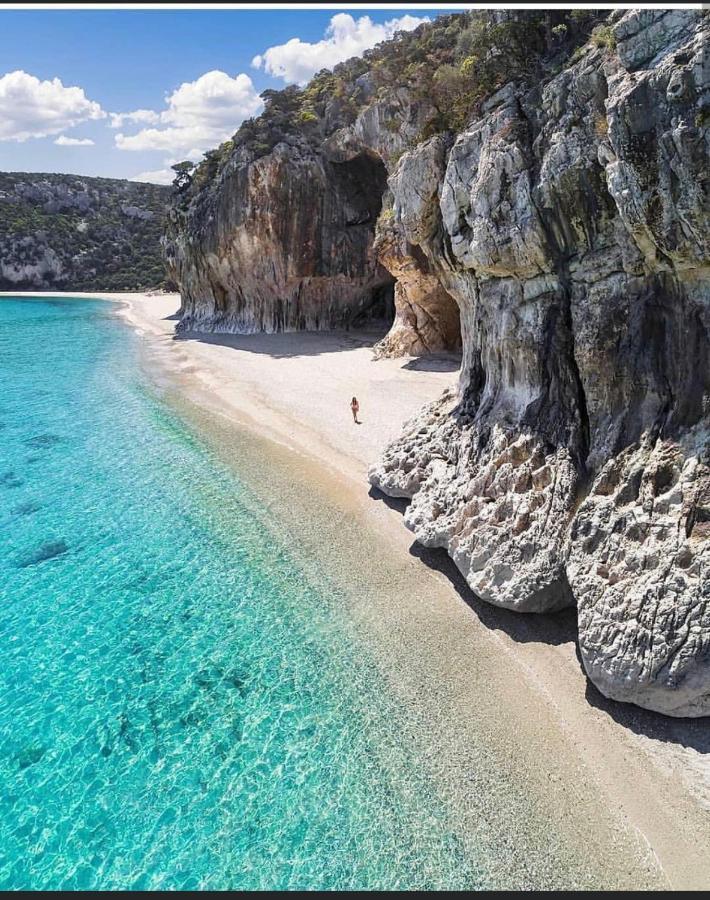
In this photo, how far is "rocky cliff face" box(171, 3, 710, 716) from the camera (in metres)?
9.55

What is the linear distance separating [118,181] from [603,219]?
152 meters

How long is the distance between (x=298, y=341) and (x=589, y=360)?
111 feet

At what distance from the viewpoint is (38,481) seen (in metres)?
22.3

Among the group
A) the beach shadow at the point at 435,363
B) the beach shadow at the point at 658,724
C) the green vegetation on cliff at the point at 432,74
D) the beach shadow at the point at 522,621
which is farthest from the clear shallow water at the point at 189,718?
the green vegetation on cliff at the point at 432,74

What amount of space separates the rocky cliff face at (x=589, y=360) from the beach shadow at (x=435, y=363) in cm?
950

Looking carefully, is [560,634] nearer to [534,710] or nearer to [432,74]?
[534,710]

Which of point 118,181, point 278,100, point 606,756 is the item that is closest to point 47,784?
point 606,756

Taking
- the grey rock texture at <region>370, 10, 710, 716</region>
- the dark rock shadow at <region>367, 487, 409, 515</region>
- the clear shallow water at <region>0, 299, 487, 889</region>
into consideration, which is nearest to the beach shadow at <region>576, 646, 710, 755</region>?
the grey rock texture at <region>370, 10, 710, 716</region>

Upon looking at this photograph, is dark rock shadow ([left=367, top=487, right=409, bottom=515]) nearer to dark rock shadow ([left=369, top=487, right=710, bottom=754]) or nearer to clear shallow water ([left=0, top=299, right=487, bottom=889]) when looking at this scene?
dark rock shadow ([left=369, top=487, right=710, bottom=754])

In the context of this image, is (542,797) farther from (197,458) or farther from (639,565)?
(197,458)

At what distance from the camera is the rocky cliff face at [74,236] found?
104688mm

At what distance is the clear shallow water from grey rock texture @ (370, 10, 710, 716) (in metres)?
4.25

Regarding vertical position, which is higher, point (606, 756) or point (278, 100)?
point (278, 100)

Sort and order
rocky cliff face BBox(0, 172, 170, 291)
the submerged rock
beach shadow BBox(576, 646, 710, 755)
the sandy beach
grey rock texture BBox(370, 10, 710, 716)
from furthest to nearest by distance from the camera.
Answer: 1. rocky cliff face BBox(0, 172, 170, 291)
2. the submerged rock
3. grey rock texture BBox(370, 10, 710, 716)
4. beach shadow BBox(576, 646, 710, 755)
5. the sandy beach
